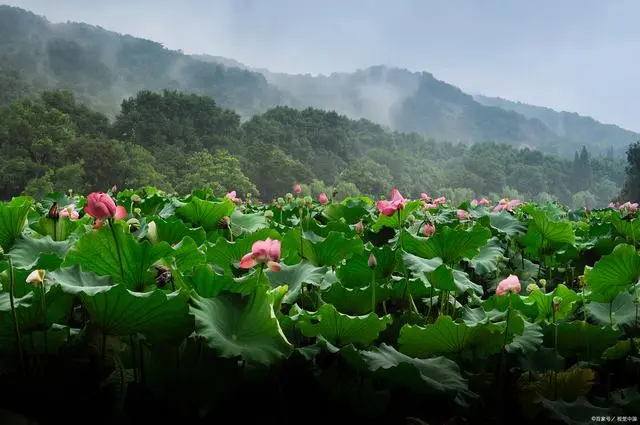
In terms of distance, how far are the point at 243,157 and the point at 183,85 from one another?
79.3 meters

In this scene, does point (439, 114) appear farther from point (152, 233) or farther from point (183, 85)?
point (152, 233)

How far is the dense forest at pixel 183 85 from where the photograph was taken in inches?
3415

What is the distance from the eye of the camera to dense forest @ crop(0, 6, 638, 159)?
86.8 meters

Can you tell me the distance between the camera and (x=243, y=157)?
46969 mm

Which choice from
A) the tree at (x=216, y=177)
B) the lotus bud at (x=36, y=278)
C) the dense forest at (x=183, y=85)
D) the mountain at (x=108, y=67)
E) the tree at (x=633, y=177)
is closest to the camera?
the lotus bud at (x=36, y=278)

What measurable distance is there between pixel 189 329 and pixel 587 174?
9339 cm

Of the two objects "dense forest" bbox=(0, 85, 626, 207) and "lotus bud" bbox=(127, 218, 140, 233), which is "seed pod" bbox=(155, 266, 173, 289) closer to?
"lotus bud" bbox=(127, 218, 140, 233)

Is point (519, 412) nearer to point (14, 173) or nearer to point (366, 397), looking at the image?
point (366, 397)

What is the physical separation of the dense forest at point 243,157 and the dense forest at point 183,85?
495 cm

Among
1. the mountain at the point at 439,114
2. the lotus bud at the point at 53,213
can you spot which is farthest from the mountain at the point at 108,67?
the lotus bud at the point at 53,213

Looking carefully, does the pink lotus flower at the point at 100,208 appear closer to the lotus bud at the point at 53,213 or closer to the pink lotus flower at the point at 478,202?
the lotus bud at the point at 53,213

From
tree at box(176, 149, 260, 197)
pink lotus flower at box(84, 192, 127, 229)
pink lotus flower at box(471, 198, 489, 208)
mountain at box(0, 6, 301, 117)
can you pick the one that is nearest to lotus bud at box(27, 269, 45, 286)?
pink lotus flower at box(84, 192, 127, 229)

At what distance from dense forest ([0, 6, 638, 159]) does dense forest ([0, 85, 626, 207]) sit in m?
4.95

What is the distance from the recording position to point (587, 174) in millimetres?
84750
